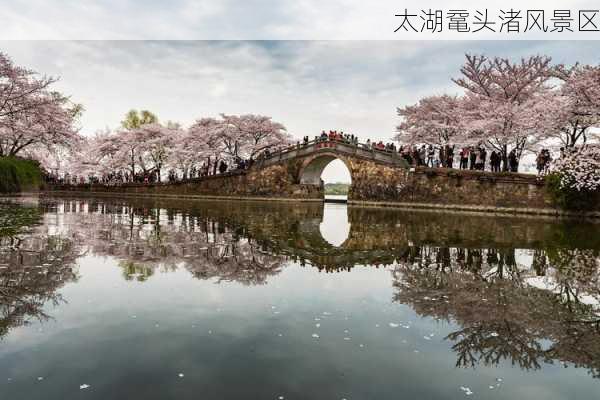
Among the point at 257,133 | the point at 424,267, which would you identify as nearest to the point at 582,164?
the point at 424,267

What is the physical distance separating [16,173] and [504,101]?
32.6 metres

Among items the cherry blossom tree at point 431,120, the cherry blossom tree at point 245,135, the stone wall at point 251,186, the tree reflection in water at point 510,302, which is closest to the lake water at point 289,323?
the tree reflection in water at point 510,302

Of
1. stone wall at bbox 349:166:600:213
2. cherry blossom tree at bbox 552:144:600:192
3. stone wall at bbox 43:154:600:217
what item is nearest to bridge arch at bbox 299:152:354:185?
stone wall at bbox 43:154:600:217

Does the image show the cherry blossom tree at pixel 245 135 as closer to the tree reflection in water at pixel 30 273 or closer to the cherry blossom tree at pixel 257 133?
the cherry blossom tree at pixel 257 133

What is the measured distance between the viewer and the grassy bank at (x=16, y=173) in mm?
21719

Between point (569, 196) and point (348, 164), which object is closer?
point (569, 196)

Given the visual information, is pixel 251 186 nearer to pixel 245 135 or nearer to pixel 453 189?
pixel 245 135

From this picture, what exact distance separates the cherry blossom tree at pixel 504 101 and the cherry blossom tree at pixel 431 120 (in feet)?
6.19

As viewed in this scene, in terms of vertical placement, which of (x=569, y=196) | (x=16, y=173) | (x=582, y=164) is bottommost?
(x=569, y=196)

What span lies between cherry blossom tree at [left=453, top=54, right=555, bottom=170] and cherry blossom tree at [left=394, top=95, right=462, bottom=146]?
1.89m

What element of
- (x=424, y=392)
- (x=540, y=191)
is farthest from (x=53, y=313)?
(x=540, y=191)

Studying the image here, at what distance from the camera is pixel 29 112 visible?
69.3 ft

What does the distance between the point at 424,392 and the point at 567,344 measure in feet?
8.47

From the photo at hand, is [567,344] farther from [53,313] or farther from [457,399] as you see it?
[53,313]
